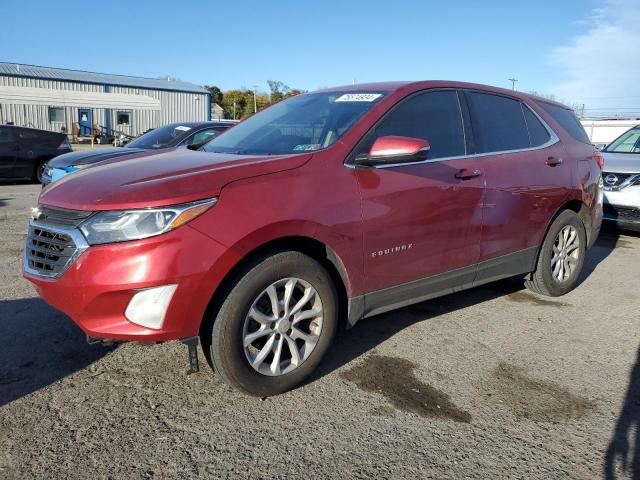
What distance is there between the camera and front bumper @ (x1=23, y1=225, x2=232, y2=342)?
8.08 ft

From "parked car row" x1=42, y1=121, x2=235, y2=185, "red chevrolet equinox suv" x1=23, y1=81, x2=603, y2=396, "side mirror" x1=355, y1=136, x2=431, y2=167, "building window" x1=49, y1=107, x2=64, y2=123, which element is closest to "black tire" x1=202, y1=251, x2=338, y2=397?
"red chevrolet equinox suv" x1=23, y1=81, x2=603, y2=396

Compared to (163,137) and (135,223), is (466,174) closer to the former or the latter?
(135,223)

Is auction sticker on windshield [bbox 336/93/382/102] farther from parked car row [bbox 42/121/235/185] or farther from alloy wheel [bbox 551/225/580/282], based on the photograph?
parked car row [bbox 42/121/235/185]

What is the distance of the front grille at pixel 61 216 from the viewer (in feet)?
8.54

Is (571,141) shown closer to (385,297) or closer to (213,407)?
(385,297)

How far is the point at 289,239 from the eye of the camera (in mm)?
2885

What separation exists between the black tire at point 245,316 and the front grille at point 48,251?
78 cm

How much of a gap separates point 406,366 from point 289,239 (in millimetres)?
1197

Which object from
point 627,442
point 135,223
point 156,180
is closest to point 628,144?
point 627,442

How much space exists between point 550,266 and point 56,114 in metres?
37.2

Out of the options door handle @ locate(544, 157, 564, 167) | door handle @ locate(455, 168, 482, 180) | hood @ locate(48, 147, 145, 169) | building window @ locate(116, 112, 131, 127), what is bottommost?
hood @ locate(48, 147, 145, 169)

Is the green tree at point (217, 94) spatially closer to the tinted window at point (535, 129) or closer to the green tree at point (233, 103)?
the green tree at point (233, 103)

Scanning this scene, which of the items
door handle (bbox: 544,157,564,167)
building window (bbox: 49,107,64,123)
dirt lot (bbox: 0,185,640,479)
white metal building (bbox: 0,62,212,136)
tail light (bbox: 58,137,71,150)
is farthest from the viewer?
building window (bbox: 49,107,64,123)

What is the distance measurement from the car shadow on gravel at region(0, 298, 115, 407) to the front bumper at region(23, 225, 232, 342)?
706mm
